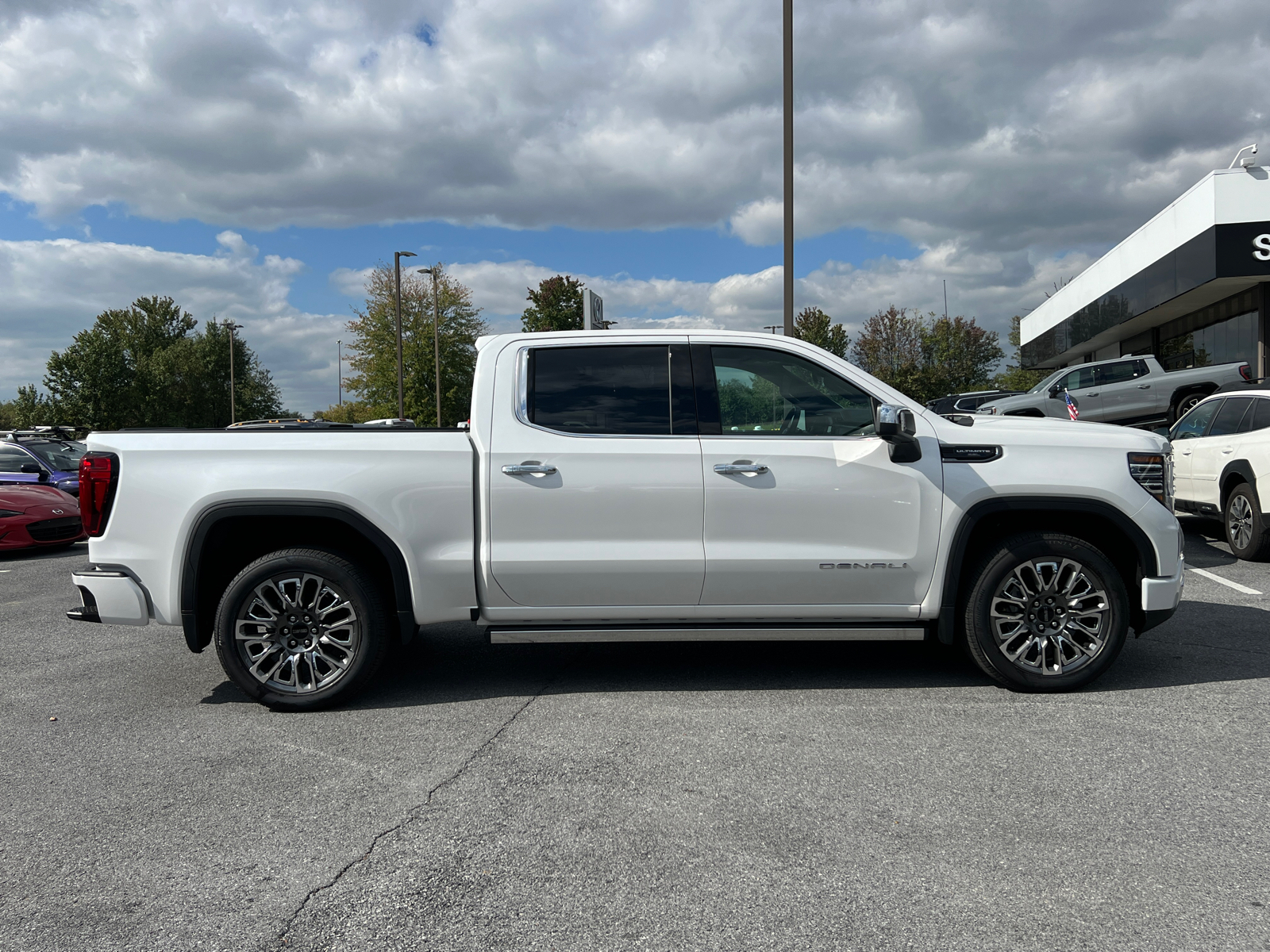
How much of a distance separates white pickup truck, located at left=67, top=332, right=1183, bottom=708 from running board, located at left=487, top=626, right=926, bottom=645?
0.01 m

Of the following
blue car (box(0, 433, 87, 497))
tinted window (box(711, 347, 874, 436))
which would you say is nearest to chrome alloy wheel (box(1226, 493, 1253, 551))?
tinted window (box(711, 347, 874, 436))

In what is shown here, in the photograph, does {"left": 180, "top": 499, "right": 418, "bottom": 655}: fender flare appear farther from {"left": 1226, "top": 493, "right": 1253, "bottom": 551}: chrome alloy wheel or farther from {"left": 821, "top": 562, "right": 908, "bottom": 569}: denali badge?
{"left": 1226, "top": 493, "right": 1253, "bottom": 551}: chrome alloy wheel

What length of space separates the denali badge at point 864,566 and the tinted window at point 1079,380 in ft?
55.4

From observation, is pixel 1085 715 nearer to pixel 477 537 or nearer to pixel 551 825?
pixel 551 825

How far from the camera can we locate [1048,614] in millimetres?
4895

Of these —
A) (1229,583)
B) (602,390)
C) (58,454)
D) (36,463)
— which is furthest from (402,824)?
(58,454)

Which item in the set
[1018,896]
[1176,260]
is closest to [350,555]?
[1018,896]

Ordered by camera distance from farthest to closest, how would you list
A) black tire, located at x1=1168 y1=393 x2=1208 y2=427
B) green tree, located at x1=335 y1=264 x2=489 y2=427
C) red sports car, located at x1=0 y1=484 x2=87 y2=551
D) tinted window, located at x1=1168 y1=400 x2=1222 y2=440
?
1. green tree, located at x1=335 y1=264 x2=489 y2=427
2. black tire, located at x1=1168 y1=393 x2=1208 y2=427
3. red sports car, located at x1=0 y1=484 x2=87 y2=551
4. tinted window, located at x1=1168 y1=400 x2=1222 y2=440

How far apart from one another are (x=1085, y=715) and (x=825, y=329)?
67.4 meters

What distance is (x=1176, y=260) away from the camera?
23.1 m

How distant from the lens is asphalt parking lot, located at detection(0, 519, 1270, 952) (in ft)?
9.09

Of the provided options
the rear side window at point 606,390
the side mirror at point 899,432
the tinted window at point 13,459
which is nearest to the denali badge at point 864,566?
the side mirror at point 899,432

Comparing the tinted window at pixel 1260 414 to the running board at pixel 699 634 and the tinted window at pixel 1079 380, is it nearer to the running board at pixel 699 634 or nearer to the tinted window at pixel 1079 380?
the running board at pixel 699 634

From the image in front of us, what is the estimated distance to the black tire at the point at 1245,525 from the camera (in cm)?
885
